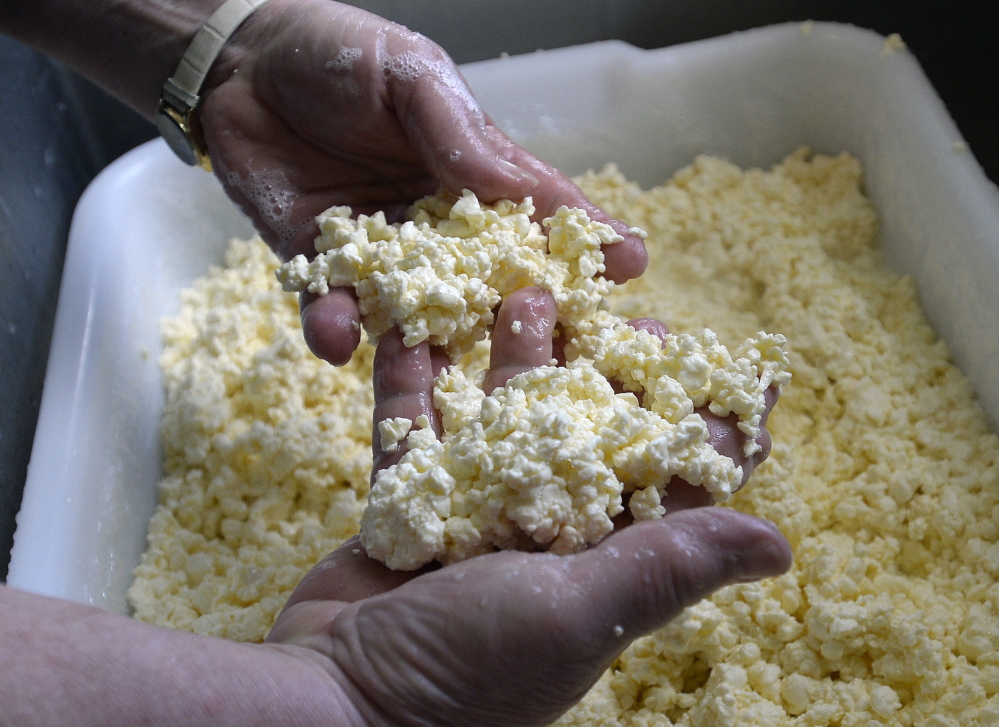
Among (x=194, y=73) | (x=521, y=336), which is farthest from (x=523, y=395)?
(x=194, y=73)

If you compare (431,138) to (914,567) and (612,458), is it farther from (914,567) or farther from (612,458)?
(914,567)

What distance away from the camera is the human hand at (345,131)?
3.33 ft

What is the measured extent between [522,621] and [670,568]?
0.40 ft

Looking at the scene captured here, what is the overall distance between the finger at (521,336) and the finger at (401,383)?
69mm

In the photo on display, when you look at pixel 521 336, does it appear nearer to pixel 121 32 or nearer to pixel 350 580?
pixel 350 580

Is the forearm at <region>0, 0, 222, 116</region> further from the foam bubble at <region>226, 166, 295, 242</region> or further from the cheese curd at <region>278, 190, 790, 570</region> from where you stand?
the cheese curd at <region>278, 190, 790, 570</region>

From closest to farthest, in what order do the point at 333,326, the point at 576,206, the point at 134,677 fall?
the point at 134,677
the point at 333,326
the point at 576,206

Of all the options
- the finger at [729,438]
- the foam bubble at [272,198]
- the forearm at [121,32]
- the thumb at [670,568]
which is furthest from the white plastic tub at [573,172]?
the thumb at [670,568]

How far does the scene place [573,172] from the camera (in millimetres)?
1559

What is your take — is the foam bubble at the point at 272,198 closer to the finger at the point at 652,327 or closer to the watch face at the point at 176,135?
the watch face at the point at 176,135

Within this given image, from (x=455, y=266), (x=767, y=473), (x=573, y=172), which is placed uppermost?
(x=455, y=266)

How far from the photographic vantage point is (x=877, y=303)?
133cm

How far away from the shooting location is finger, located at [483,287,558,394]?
36.3 inches

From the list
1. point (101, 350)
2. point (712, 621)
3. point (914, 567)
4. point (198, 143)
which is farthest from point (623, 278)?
point (101, 350)
